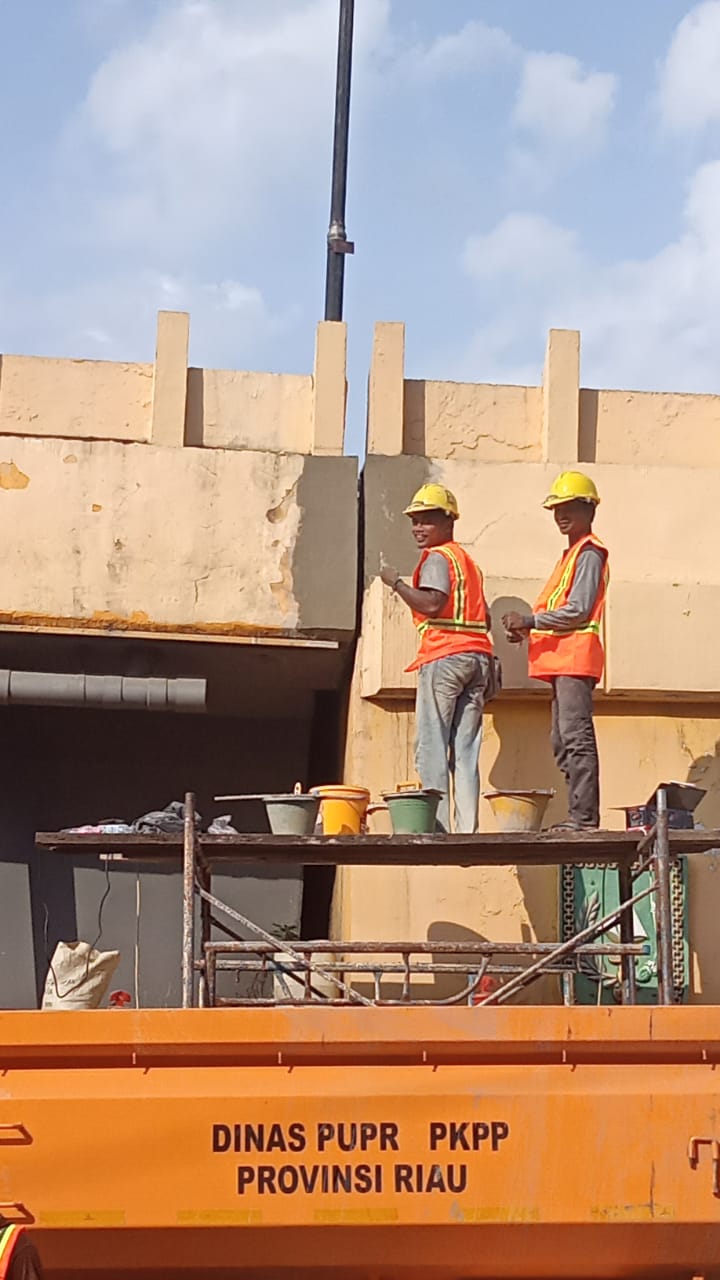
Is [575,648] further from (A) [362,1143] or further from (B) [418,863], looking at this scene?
(A) [362,1143]

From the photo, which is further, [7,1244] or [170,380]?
[170,380]

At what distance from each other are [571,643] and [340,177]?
288 inches

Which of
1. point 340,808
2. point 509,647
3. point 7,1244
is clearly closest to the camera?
point 7,1244

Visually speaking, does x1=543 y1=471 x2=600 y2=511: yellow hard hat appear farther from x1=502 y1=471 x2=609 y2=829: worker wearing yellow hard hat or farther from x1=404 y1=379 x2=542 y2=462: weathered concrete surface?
x1=404 y1=379 x2=542 y2=462: weathered concrete surface

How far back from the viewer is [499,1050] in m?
5.57

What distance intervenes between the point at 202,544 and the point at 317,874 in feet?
10.8

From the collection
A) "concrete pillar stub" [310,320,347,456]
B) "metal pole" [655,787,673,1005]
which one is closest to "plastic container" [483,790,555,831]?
"metal pole" [655,787,673,1005]

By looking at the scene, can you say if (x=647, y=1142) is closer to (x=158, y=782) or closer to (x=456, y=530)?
(x=456, y=530)

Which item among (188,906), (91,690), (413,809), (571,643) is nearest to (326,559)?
(91,690)

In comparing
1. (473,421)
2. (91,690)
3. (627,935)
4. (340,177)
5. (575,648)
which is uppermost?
(340,177)

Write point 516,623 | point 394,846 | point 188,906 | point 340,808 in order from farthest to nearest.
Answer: point 516,623 → point 340,808 → point 394,846 → point 188,906

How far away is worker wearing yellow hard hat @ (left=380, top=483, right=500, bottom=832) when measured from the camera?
9.80m

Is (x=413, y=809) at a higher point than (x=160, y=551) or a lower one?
lower

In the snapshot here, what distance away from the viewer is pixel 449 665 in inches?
387
